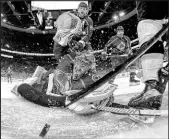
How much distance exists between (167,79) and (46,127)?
0.53 metres

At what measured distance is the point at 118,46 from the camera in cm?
155

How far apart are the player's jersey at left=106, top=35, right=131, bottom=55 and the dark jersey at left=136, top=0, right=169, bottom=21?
2.56ft

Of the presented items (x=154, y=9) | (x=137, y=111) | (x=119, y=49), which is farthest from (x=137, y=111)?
(x=119, y=49)

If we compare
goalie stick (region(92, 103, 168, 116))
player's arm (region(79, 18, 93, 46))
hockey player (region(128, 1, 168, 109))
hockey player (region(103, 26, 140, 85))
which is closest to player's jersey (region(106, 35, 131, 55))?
hockey player (region(103, 26, 140, 85))

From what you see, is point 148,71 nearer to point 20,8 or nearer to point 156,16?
point 156,16

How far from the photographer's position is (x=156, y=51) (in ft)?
2.29

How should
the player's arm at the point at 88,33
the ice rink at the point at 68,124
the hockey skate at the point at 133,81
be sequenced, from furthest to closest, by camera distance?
the hockey skate at the point at 133,81
the player's arm at the point at 88,33
the ice rink at the point at 68,124

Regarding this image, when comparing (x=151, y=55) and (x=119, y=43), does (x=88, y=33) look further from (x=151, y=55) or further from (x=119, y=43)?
(x=151, y=55)

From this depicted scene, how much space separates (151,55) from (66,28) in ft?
1.82

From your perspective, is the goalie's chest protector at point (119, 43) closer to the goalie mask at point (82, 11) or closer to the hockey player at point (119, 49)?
the hockey player at point (119, 49)

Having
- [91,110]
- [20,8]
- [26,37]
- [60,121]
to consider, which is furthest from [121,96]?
[20,8]

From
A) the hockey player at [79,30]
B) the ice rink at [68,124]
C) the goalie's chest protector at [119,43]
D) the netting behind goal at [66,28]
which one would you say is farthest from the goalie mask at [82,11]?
the ice rink at [68,124]

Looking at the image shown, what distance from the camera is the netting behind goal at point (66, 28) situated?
108 centimetres

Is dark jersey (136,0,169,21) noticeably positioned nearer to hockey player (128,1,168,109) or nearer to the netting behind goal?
hockey player (128,1,168,109)
